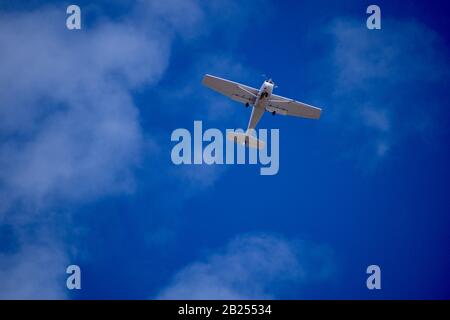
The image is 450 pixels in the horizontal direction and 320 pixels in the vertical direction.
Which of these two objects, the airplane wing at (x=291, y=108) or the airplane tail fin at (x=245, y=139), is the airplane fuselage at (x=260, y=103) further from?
the airplane tail fin at (x=245, y=139)

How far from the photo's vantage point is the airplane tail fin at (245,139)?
46.3 meters

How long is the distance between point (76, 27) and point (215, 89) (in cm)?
952

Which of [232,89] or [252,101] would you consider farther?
[232,89]

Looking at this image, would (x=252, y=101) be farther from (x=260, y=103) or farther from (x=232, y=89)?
(x=232, y=89)

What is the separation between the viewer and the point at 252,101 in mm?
45656

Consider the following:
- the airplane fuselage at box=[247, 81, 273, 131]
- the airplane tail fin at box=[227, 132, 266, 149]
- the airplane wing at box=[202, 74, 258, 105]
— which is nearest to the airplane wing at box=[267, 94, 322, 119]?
the airplane fuselage at box=[247, 81, 273, 131]

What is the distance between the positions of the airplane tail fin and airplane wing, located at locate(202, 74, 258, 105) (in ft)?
7.12

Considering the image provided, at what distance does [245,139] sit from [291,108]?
146 inches

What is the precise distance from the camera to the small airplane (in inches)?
1784

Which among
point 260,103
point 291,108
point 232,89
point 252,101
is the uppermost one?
point 232,89

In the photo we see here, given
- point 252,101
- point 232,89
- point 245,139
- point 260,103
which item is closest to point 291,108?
point 260,103
